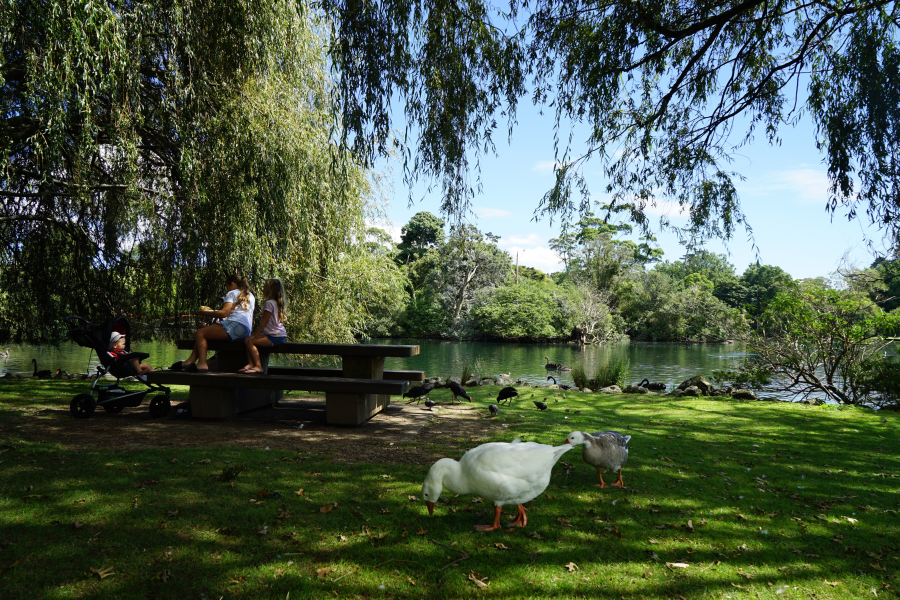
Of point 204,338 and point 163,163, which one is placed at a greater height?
point 163,163

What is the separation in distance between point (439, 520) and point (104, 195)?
749 cm

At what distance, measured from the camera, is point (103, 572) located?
2.58 metres

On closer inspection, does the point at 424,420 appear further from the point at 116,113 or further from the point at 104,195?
the point at 104,195

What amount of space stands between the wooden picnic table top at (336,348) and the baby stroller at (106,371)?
66 centimetres

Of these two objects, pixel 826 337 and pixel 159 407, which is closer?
pixel 159 407

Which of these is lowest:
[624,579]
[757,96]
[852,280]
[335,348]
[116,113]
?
[624,579]

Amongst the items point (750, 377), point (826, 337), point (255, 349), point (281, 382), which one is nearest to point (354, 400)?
point (281, 382)

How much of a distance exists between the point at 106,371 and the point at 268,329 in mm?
2039

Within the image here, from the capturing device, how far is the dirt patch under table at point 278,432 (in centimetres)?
492

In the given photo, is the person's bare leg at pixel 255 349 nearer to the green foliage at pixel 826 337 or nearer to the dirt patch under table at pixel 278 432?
the dirt patch under table at pixel 278 432

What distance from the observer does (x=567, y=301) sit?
3959 centimetres

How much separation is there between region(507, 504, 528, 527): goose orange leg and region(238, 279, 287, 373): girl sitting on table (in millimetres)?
3857

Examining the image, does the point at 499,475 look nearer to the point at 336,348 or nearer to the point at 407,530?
the point at 407,530

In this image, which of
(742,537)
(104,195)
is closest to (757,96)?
(742,537)
